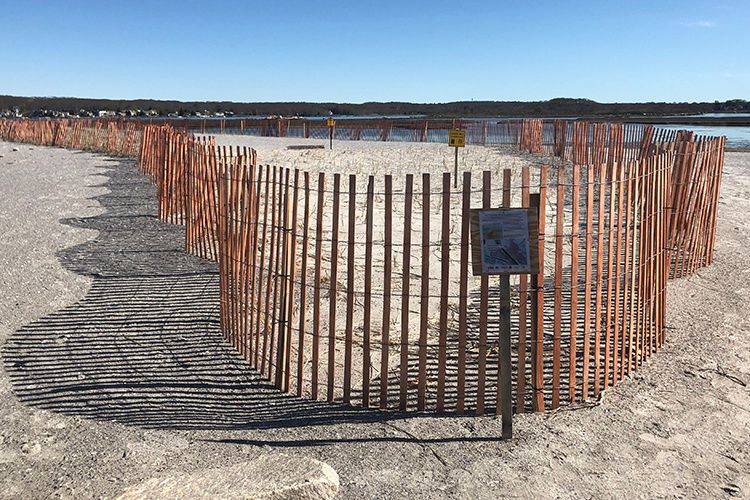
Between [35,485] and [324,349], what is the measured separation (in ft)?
8.06

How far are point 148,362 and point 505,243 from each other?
289 cm

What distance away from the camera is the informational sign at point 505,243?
3.78 meters

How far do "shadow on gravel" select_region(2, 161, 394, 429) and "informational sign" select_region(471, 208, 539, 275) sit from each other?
124 centimetres

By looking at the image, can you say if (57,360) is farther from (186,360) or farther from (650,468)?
(650,468)

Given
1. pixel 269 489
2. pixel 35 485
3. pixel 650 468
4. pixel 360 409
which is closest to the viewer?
pixel 269 489

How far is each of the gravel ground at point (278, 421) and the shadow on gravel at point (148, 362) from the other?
2 cm

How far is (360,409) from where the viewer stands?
4.48 m

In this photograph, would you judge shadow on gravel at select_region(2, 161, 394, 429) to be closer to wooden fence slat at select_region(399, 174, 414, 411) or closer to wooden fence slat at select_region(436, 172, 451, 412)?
wooden fence slat at select_region(399, 174, 414, 411)

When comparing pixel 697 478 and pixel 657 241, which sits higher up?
pixel 657 241

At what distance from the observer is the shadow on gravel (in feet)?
14.3

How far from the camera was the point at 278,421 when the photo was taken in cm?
427

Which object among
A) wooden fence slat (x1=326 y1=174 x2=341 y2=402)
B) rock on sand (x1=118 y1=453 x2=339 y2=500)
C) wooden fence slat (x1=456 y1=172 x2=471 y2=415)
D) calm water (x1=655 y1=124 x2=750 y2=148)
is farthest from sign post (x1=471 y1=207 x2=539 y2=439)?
calm water (x1=655 y1=124 x2=750 y2=148)

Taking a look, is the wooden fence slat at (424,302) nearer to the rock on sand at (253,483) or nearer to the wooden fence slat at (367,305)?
the wooden fence slat at (367,305)

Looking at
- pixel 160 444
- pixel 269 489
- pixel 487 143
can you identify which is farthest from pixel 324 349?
pixel 487 143
